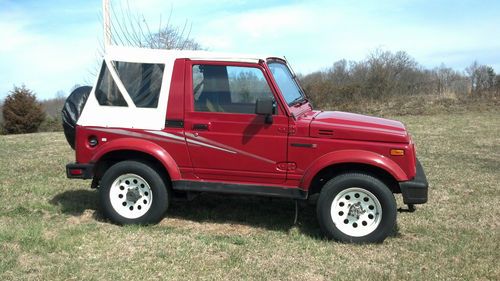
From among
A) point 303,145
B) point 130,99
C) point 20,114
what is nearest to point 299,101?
point 303,145

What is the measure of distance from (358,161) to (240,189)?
4.25 feet

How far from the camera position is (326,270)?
Result: 4.50m

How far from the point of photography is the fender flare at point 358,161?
16.5ft

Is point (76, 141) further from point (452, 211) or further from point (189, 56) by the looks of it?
point (452, 211)

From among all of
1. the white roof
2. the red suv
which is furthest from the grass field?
the white roof

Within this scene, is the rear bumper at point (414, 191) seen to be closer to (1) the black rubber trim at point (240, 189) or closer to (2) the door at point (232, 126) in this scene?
(1) the black rubber trim at point (240, 189)

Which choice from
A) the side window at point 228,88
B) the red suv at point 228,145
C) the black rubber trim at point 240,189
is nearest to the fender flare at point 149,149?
the red suv at point 228,145

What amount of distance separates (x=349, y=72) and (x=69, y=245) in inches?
1055

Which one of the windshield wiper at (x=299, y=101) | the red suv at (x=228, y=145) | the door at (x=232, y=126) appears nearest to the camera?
the red suv at (x=228, y=145)

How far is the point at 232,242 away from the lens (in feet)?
17.2

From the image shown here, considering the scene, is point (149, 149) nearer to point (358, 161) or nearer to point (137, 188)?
point (137, 188)

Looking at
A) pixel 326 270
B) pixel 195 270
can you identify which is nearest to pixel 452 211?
pixel 326 270

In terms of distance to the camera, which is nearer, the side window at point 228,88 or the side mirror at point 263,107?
the side mirror at point 263,107

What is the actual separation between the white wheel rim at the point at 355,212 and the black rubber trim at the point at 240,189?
38cm
